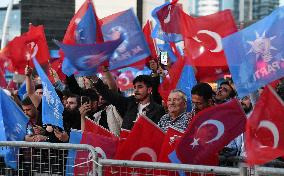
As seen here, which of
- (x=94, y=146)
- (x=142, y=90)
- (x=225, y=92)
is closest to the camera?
(x=94, y=146)

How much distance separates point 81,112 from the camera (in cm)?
674

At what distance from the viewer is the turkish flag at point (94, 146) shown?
207 inches

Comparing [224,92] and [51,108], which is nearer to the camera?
[51,108]

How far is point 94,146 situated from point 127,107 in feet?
4.87

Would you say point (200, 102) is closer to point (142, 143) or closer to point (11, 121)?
point (142, 143)

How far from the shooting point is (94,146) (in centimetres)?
548

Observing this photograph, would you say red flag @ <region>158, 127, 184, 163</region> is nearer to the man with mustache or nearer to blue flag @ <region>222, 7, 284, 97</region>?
blue flag @ <region>222, 7, 284, 97</region>

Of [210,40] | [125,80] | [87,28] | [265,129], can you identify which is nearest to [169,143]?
[265,129]

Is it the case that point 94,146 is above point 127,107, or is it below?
below

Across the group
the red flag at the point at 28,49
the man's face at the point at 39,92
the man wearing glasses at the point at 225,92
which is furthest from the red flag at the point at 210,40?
the red flag at the point at 28,49

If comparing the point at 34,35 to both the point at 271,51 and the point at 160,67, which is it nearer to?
the point at 160,67

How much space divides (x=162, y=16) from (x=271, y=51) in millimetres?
4097

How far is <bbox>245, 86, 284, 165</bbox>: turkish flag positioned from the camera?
431 centimetres

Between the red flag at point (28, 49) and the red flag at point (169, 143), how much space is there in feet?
15.4
